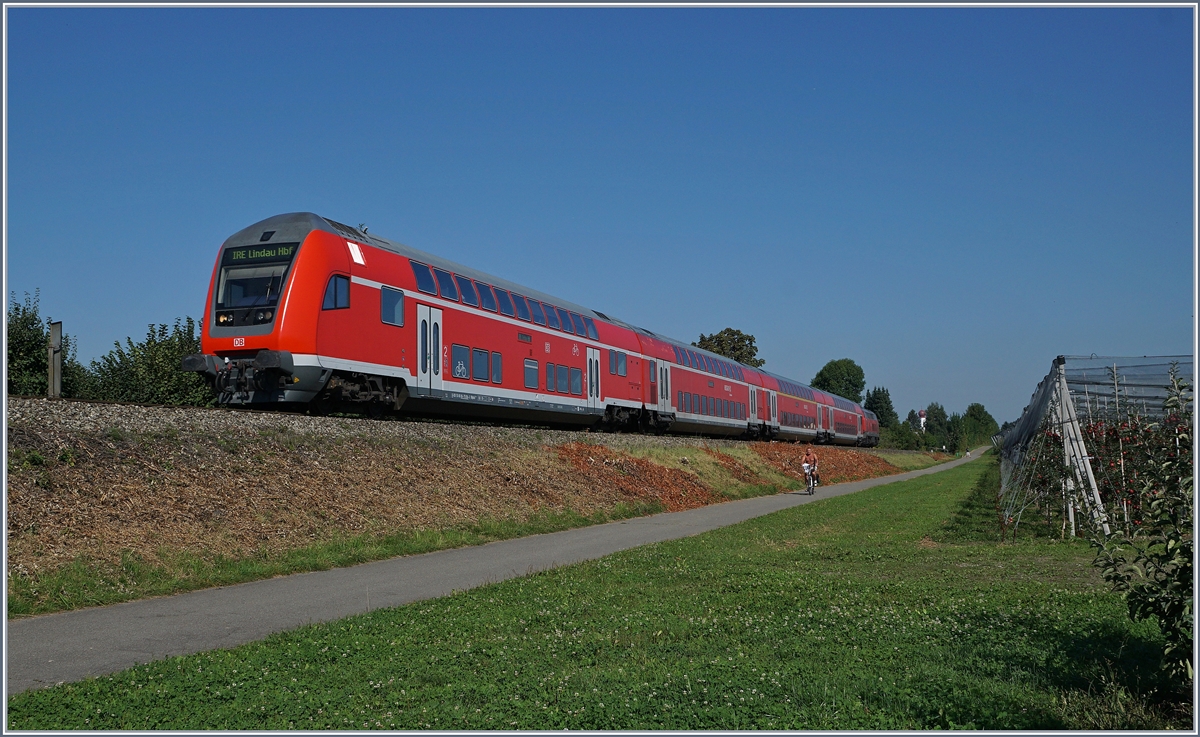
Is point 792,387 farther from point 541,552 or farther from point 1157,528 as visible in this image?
point 1157,528

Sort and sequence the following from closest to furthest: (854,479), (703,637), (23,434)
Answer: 1. (703,637)
2. (23,434)
3. (854,479)

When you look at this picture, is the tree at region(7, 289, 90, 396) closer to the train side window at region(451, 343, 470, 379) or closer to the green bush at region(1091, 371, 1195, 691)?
the train side window at region(451, 343, 470, 379)

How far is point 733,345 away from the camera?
100938 millimetres

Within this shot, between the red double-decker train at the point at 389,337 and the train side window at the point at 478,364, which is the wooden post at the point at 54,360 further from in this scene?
the train side window at the point at 478,364

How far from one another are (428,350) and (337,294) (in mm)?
3509

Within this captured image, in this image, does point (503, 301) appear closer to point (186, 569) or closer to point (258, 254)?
point (258, 254)

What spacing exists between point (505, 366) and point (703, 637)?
17650mm

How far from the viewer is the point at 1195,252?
16.6 feet

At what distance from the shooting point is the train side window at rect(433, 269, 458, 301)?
23.3 metres

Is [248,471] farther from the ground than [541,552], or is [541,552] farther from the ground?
[248,471]

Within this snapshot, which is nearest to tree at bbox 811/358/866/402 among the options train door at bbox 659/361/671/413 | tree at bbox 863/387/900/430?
tree at bbox 863/387/900/430

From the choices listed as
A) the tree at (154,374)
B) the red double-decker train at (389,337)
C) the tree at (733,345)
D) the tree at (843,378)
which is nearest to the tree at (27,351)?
the tree at (154,374)

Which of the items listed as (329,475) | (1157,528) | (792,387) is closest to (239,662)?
(1157,528)

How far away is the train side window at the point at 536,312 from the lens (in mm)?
27984
